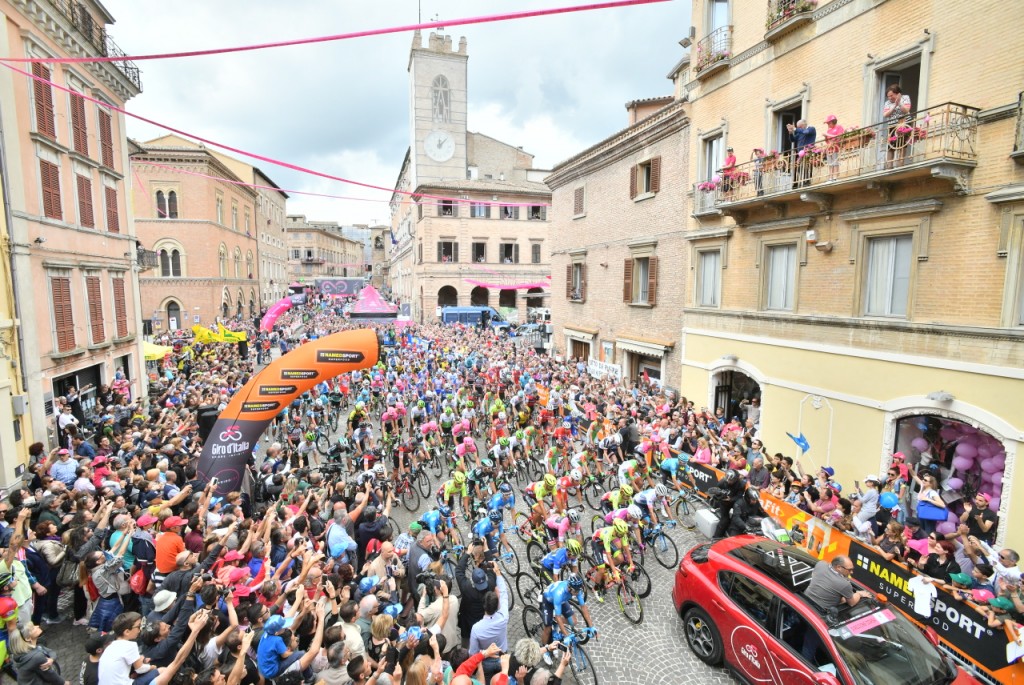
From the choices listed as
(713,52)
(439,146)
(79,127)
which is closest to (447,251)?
(439,146)

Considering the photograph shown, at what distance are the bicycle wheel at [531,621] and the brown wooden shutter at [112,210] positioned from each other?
18.7 m

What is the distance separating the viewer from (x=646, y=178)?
19.9 metres

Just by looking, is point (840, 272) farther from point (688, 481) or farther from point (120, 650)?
point (120, 650)

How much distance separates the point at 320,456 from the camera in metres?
14.9

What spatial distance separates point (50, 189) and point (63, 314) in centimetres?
340

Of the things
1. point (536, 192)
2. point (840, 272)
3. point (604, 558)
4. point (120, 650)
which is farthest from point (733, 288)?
point (536, 192)

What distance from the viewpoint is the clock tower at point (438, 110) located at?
5075 cm

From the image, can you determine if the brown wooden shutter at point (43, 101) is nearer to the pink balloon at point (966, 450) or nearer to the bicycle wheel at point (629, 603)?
the bicycle wheel at point (629, 603)

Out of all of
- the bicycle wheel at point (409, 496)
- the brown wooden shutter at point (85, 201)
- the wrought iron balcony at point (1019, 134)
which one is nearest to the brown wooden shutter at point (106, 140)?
the brown wooden shutter at point (85, 201)

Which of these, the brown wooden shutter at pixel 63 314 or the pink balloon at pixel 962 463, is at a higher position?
the brown wooden shutter at pixel 63 314

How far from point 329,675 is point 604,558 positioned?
4611 millimetres

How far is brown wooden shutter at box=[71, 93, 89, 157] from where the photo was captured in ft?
50.0

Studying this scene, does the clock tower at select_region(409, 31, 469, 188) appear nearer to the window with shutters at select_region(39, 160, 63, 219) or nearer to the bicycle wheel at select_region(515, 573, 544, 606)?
the window with shutters at select_region(39, 160, 63, 219)

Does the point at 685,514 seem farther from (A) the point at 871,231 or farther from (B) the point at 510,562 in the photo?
(A) the point at 871,231
